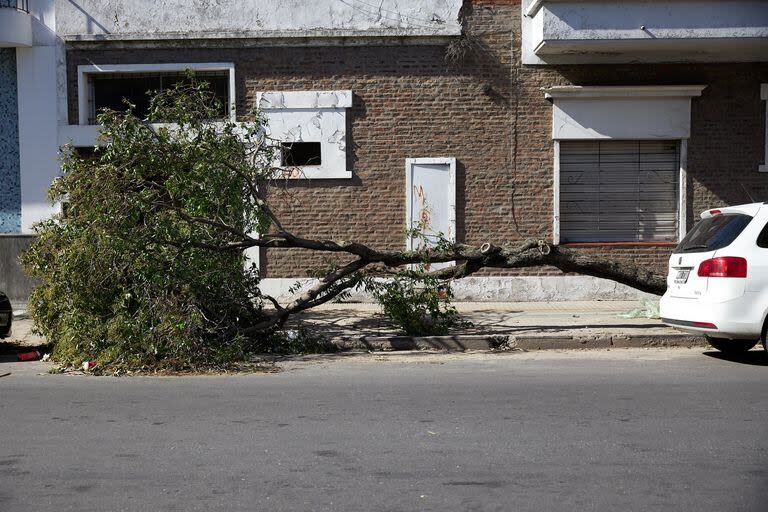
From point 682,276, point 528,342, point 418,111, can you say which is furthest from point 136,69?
point 682,276

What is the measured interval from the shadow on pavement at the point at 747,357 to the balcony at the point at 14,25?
12.6 m

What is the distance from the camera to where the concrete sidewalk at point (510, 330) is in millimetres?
10727

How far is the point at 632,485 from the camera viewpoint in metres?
5.02

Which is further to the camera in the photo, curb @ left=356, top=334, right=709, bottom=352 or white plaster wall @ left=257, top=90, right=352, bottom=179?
white plaster wall @ left=257, top=90, right=352, bottom=179

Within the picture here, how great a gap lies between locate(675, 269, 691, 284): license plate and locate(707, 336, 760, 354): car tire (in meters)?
1.07

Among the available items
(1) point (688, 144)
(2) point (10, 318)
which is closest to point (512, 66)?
(1) point (688, 144)

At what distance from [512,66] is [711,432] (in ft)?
32.7

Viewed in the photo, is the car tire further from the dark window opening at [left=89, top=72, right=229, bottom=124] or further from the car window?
the dark window opening at [left=89, top=72, right=229, bottom=124]

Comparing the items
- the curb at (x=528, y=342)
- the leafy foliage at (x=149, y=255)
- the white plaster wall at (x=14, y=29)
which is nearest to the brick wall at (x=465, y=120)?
the white plaster wall at (x=14, y=29)

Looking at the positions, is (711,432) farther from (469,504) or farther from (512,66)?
(512,66)

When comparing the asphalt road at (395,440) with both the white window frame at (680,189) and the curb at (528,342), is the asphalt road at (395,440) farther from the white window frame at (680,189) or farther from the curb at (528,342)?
the white window frame at (680,189)

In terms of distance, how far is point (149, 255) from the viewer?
9.82m

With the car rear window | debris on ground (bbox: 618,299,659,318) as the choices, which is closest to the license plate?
the car rear window

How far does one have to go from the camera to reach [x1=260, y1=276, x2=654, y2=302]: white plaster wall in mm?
14938
